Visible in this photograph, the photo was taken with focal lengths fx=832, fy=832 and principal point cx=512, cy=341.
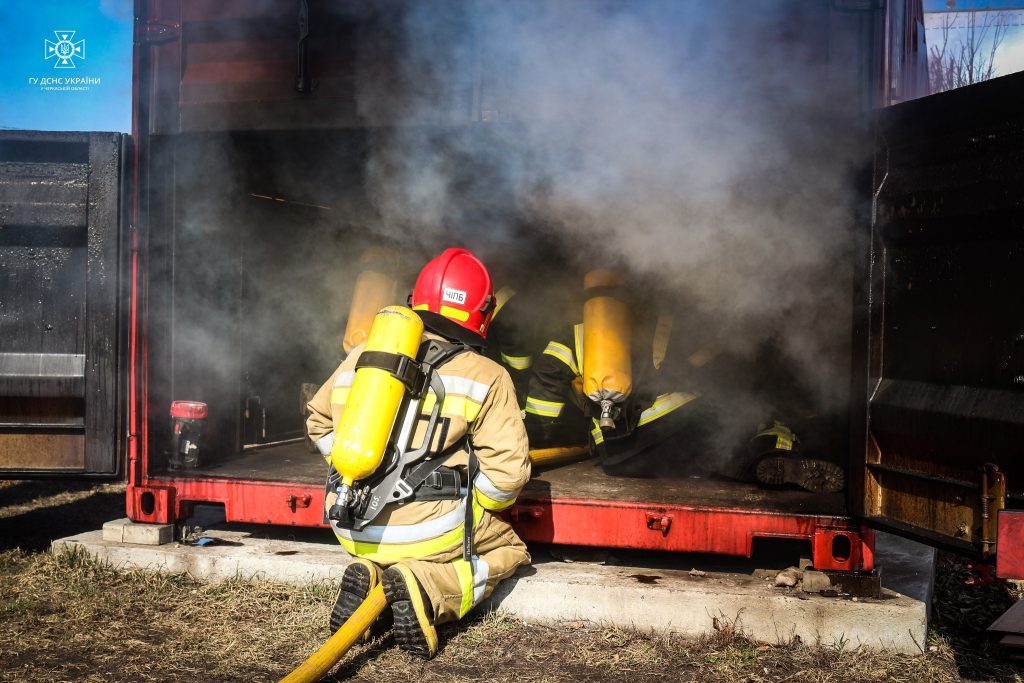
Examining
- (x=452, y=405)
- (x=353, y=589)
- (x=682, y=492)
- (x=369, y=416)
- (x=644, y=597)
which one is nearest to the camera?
(x=369, y=416)

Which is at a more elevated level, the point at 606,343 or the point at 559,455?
the point at 606,343

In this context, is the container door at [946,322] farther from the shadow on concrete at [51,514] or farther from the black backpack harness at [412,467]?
the shadow on concrete at [51,514]

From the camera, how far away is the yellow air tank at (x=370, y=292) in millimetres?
4746

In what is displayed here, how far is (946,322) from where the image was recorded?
9.59ft

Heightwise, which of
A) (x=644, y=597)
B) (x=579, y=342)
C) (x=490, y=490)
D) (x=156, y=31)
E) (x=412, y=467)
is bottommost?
(x=644, y=597)

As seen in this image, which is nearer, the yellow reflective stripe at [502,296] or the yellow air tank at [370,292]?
the yellow air tank at [370,292]

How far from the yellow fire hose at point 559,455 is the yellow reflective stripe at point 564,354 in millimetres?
495

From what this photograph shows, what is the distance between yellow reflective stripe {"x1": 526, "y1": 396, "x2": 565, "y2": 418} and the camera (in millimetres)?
4723

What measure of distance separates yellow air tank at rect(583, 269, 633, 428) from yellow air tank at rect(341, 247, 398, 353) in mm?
1240

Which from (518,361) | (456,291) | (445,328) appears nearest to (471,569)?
(445,328)

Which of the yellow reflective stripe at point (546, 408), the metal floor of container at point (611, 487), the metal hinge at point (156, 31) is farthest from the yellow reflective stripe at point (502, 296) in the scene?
the metal hinge at point (156, 31)

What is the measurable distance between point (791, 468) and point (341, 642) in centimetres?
241

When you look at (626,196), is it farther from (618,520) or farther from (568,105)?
A: (618,520)

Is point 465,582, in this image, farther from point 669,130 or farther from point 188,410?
point 669,130
